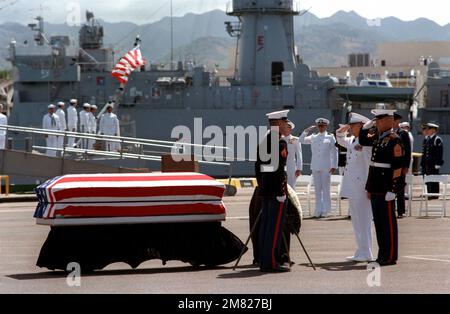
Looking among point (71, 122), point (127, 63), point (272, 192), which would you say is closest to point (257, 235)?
point (272, 192)

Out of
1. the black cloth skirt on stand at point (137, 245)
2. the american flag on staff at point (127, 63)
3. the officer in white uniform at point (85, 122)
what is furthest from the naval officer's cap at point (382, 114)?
the american flag on staff at point (127, 63)

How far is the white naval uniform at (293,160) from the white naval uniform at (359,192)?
13.5ft

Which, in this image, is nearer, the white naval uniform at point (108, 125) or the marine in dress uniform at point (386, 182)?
the marine in dress uniform at point (386, 182)

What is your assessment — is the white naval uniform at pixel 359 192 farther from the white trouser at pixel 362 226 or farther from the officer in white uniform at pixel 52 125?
the officer in white uniform at pixel 52 125

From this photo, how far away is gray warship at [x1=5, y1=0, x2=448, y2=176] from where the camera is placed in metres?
44.4

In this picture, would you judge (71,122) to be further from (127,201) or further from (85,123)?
(127,201)

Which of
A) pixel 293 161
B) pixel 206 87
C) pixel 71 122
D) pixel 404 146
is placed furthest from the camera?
pixel 206 87

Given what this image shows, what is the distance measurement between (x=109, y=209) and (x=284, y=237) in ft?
5.76

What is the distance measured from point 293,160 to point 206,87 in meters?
28.8

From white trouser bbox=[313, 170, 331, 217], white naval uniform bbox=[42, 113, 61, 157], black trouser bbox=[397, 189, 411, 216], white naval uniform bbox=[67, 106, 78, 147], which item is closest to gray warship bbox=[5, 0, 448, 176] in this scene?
white naval uniform bbox=[67, 106, 78, 147]

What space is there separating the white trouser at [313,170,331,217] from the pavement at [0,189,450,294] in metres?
3.74

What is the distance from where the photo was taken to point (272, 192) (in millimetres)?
10328

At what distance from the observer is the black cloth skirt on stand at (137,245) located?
10211mm
